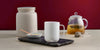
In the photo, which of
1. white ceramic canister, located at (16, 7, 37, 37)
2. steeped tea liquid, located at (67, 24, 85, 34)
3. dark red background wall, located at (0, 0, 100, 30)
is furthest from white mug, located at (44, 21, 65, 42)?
dark red background wall, located at (0, 0, 100, 30)

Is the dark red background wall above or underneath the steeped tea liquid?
above

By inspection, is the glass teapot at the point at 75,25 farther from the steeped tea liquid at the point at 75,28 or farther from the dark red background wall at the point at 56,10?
the dark red background wall at the point at 56,10

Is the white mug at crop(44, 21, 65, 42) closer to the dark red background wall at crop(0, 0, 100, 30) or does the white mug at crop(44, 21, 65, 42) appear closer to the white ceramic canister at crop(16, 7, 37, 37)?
the white ceramic canister at crop(16, 7, 37, 37)

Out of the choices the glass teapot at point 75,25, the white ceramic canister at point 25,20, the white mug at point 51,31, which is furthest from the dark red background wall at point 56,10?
the white mug at point 51,31

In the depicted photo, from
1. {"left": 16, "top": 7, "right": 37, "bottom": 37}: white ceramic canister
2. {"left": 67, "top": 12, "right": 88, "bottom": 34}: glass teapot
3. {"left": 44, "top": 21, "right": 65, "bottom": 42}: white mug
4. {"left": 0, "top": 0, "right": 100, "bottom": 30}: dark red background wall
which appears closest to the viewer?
{"left": 44, "top": 21, "right": 65, "bottom": 42}: white mug

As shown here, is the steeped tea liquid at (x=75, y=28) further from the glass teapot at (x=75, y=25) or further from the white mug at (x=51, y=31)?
the white mug at (x=51, y=31)

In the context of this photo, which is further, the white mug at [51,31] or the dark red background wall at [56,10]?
the dark red background wall at [56,10]

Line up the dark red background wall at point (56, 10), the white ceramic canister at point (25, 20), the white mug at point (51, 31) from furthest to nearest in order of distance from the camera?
the dark red background wall at point (56, 10) → the white ceramic canister at point (25, 20) → the white mug at point (51, 31)

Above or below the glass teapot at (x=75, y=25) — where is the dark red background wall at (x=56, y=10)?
above

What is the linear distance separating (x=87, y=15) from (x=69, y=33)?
18.1 inches

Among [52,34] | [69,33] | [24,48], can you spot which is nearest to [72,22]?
[69,33]

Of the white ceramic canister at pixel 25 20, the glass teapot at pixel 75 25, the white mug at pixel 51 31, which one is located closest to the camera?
the white mug at pixel 51 31

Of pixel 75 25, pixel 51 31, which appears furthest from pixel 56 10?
pixel 51 31

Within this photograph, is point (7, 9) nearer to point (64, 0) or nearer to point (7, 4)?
point (7, 4)
